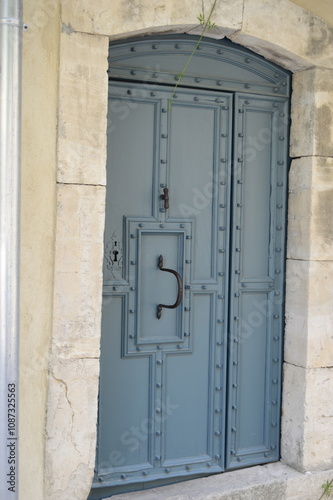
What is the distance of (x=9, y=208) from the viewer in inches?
94.0

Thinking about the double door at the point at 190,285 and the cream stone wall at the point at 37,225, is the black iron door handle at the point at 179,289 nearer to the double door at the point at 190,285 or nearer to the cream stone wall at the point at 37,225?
the double door at the point at 190,285

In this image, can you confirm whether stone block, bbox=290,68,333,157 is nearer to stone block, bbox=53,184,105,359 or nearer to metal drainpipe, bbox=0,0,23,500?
stone block, bbox=53,184,105,359

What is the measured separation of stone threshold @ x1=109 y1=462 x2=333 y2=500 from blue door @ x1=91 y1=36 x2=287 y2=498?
0.22ft

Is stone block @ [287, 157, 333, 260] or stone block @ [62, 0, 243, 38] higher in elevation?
stone block @ [62, 0, 243, 38]

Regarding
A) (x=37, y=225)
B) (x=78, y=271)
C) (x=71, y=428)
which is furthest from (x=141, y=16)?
(x=71, y=428)

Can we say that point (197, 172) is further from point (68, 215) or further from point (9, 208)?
point (9, 208)

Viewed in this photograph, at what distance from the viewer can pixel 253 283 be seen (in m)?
3.88

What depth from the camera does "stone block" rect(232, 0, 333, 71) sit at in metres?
3.59

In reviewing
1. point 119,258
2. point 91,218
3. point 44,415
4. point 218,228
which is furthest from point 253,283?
point 44,415

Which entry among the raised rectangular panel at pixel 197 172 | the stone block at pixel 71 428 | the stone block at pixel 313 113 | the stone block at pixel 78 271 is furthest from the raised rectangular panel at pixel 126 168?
the stone block at pixel 313 113

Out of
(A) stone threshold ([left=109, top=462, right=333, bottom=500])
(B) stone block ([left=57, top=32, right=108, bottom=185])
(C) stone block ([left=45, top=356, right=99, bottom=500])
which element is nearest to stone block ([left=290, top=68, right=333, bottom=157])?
(B) stone block ([left=57, top=32, right=108, bottom=185])

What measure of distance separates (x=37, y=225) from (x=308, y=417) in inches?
74.4

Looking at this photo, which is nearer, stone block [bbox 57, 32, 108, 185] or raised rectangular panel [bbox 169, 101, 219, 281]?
stone block [bbox 57, 32, 108, 185]

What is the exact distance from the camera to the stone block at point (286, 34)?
3.59 metres
